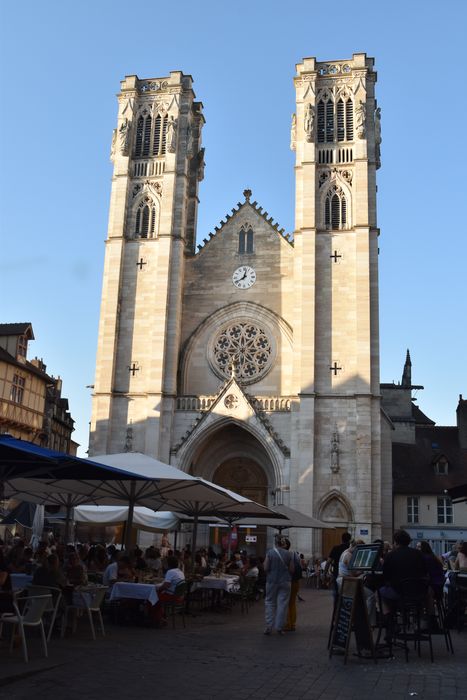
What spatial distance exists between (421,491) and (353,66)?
20.6m

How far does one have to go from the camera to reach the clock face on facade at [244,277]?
109ft

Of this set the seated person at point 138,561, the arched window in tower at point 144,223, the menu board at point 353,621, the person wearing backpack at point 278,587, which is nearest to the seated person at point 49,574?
the person wearing backpack at point 278,587

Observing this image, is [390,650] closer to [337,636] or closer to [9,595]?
[337,636]

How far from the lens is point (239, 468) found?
107ft

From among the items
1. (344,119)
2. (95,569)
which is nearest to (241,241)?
(344,119)

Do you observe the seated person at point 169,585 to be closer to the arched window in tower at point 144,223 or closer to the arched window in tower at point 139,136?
the arched window in tower at point 144,223

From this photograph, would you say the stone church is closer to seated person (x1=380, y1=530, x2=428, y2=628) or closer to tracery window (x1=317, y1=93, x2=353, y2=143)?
tracery window (x1=317, y1=93, x2=353, y2=143)

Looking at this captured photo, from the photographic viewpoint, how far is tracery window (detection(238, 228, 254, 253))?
33969 mm

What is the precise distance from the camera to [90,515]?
59.1 feet

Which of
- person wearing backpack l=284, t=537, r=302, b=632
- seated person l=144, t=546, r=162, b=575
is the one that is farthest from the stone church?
person wearing backpack l=284, t=537, r=302, b=632

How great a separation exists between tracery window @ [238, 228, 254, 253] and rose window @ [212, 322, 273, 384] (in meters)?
3.52

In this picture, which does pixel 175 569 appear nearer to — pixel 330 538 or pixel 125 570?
pixel 125 570

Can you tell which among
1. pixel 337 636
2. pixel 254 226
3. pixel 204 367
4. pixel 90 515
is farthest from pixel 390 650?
pixel 254 226

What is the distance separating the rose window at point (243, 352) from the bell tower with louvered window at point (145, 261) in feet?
6.78
